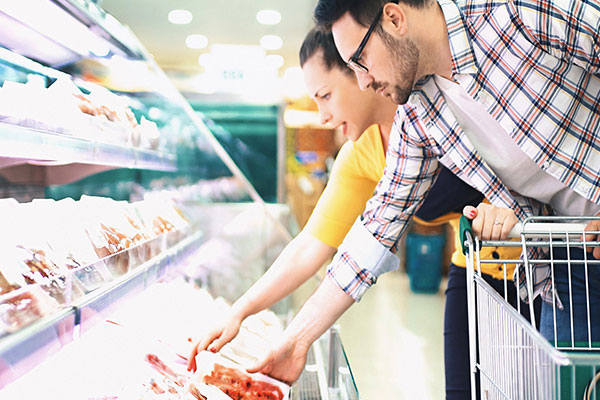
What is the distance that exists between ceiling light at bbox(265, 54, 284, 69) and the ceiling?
8 centimetres

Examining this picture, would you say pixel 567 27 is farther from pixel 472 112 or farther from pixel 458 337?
pixel 458 337

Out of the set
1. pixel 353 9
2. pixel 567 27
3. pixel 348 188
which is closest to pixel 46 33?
pixel 353 9

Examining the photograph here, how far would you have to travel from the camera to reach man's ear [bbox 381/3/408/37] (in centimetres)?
135

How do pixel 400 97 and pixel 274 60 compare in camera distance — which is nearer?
pixel 400 97

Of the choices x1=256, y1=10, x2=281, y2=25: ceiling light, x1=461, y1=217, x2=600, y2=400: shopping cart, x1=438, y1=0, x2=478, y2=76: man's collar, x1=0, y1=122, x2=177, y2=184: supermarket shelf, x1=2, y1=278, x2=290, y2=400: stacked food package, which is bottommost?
x1=2, y1=278, x2=290, y2=400: stacked food package

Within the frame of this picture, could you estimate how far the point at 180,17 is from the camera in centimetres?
718

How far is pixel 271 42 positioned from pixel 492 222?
7.46 metres

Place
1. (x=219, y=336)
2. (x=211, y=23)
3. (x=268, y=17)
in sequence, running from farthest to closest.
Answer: (x=211, y=23), (x=268, y=17), (x=219, y=336)

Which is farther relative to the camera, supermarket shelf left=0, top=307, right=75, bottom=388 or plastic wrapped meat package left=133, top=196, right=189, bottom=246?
plastic wrapped meat package left=133, top=196, right=189, bottom=246

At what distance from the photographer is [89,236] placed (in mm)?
1431

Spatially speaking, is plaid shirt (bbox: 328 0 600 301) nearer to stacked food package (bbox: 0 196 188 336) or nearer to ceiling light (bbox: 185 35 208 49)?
stacked food package (bbox: 0 196 188 336)

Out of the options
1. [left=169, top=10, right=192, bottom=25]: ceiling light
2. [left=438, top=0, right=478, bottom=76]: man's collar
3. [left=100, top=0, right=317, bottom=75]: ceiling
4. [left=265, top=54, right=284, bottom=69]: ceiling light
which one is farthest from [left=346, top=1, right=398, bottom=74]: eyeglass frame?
[left=265, top=54, right=284, bottom=69]: ceiling light

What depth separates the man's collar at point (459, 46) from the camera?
1.31m

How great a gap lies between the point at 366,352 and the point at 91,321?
11.2 feet
